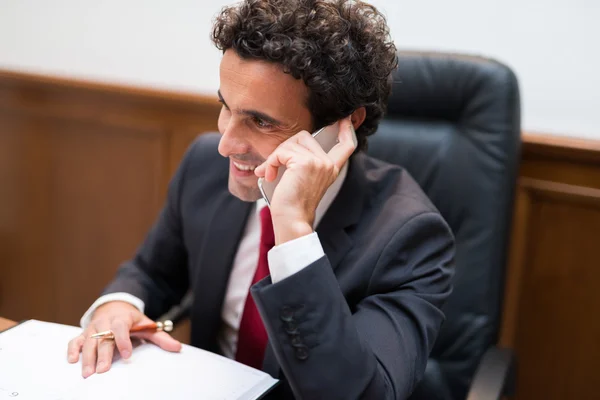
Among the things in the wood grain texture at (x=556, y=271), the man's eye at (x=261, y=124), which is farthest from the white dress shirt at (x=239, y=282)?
the wood grain texture at (x=556, y=271)

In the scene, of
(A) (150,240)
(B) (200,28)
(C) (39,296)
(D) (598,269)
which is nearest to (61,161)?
(C) (39,296)

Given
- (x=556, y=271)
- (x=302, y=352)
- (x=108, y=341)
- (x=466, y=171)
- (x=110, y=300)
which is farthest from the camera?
(x=556, y=271)

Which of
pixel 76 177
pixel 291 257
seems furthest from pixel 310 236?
pixel 76 177

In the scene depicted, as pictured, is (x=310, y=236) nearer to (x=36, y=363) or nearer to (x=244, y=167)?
(x=244, y=167)

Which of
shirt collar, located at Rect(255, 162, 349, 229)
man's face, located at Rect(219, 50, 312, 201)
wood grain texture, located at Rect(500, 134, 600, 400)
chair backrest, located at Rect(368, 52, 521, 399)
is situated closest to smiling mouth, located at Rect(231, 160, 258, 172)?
man's face, located at Rect(219, 50, 312, 201)

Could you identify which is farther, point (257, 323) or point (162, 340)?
point (257, 323)

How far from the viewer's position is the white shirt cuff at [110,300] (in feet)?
3.96

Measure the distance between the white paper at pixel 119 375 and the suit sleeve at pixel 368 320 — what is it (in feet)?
0.36

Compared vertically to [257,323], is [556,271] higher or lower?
lower

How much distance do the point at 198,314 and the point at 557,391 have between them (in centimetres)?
109

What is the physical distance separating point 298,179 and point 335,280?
0.58 feet

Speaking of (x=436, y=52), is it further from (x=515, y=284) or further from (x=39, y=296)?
(x=39, y=296)

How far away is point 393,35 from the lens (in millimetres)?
1759

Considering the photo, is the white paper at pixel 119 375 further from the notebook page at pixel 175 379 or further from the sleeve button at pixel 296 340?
the sleeve button at pixel 296 340
